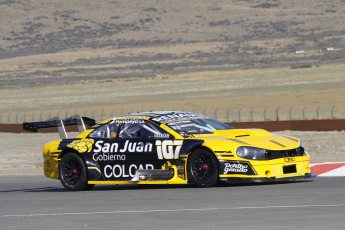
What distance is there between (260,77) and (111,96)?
550 inches

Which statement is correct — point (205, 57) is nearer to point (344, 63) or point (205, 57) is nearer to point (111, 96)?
point (344, 63)

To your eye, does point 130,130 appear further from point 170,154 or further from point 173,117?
point 170,154

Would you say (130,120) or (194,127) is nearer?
(194,127)

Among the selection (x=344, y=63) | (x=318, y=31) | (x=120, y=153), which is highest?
(x=318, y=31)

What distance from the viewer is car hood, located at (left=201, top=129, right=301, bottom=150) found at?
521 inches

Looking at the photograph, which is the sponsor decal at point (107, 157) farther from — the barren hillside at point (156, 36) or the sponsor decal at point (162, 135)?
the barren hillside at point (156, 36)

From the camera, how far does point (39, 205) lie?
12.6 metres

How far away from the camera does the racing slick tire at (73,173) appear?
567 inches

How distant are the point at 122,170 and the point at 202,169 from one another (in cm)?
146

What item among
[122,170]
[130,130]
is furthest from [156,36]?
[122,170]

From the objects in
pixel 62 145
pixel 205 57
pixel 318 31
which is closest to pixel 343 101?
pixel 62 145

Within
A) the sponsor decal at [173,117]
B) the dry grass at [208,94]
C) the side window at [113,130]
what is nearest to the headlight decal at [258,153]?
the sponsor decal at [173,117]

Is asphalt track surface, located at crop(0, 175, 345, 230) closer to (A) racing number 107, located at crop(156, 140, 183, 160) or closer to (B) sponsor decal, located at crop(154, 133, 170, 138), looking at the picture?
(A) racing number 107, located at crop(156, 140, 183, 160)

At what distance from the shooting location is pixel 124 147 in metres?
14.1
